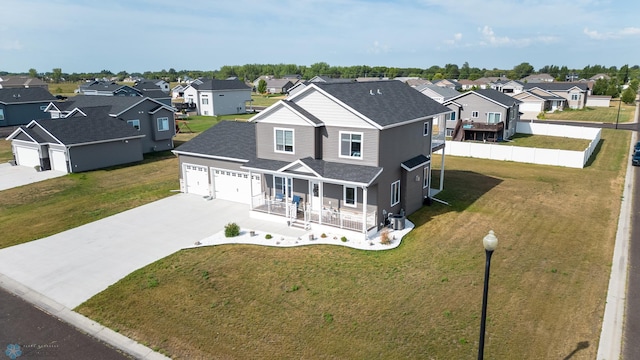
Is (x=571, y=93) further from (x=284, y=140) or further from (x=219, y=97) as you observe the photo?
(x=284, y=140)

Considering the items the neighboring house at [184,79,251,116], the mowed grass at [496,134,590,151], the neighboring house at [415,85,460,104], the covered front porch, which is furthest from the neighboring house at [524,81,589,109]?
the covered front porch

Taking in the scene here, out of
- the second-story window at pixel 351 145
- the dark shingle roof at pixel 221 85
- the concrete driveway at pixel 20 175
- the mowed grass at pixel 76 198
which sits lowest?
the mowed grass at pixel 76 198

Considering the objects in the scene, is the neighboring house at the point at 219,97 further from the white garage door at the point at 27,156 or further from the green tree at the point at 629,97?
the green tree at the point at 629,97

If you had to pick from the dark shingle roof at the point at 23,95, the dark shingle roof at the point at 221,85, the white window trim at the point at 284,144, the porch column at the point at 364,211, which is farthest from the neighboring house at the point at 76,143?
the dark shingle roof at the point at 221,85

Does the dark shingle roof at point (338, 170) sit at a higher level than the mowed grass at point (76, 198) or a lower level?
higher

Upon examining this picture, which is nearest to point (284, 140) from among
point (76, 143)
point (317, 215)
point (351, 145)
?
point (351, 145)

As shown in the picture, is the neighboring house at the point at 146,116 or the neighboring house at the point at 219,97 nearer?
the neighboring house at the point at 146,116

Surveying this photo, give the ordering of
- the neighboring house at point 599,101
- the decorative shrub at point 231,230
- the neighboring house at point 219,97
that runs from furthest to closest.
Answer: the neighboring house at point 599,101
the neighboring house at point 219,97
the decorative shrub at point 231,230
